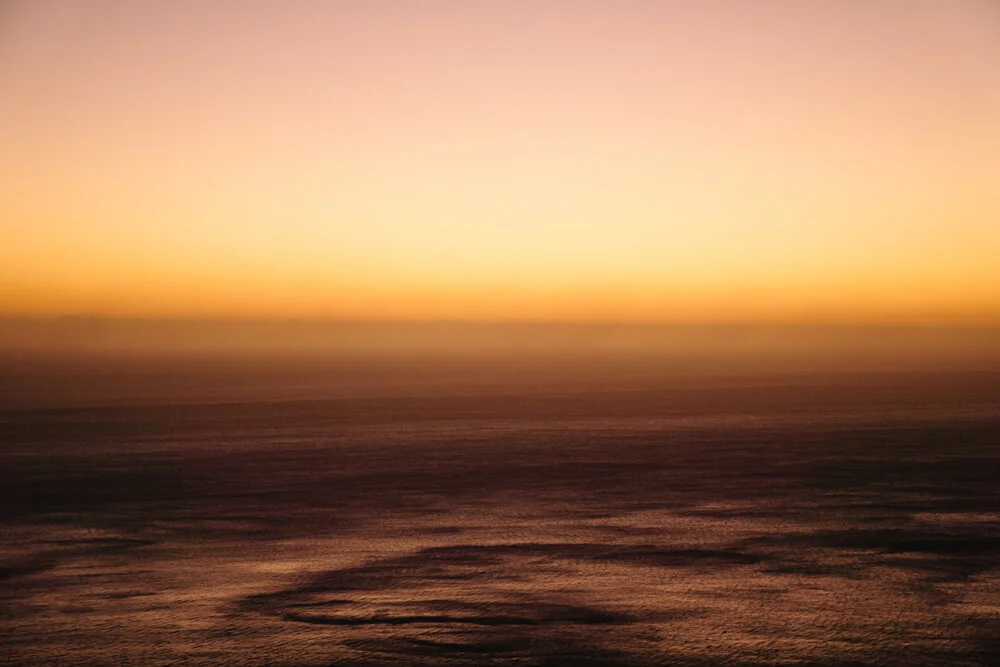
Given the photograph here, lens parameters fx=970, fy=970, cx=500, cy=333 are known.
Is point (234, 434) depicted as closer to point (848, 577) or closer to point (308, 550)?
point (308, 550)

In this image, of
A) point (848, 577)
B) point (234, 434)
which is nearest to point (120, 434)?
point (234, 434)

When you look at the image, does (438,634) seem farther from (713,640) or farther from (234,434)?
(234,434)

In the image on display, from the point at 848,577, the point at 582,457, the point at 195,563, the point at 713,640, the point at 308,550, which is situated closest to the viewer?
the point at 713,640

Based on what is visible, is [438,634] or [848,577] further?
[848,577]

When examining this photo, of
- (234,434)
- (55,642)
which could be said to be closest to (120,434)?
(234,434)

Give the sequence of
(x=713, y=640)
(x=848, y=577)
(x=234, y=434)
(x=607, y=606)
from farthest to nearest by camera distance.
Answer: (x=234, y=434) → (x=848, y=577) → (x=607, y=606) → (x=713, y=640)

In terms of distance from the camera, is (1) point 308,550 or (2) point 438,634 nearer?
(2) point 438,634
